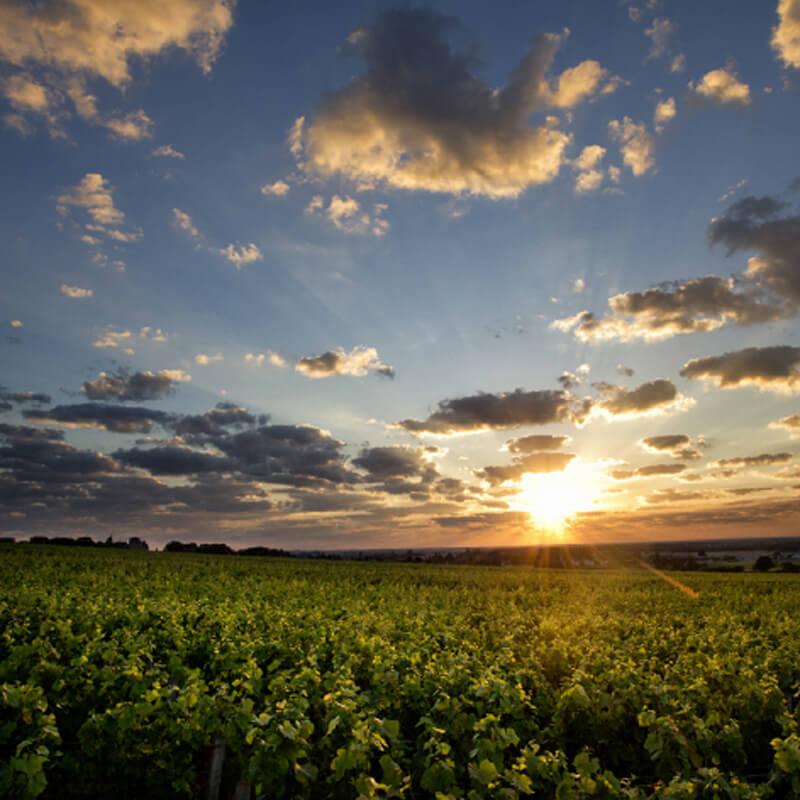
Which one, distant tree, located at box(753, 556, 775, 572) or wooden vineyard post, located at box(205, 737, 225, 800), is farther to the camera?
distant tree, located at box(753, 556, 775, 572)

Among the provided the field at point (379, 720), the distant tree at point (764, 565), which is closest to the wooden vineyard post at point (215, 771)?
the field at point (379, 720)

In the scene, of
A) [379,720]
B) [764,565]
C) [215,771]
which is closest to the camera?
[379,720]

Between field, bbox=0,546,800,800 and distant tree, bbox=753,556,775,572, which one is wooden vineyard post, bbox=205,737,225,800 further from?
distant tree, bbox=753,556,775,572

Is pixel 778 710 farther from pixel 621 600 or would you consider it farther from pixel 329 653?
pixel 621 600

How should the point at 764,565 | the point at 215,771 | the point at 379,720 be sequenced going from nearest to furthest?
1. the point at 379,720
2. the point at 215,771
3. the point at 764,565

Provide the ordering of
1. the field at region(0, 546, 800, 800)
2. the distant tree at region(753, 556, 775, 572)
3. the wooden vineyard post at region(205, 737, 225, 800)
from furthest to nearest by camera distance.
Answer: the distant tree at region(753, 556, 775, 572), the wooden vineyard post at region(205, 737, 225, 800), the field at region(0, 546, 800, 800)

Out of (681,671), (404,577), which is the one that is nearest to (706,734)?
(681,671)

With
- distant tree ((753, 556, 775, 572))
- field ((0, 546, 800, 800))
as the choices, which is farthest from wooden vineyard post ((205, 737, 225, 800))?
distant tree ((753, 556, 775, 572))

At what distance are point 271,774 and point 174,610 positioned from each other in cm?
1002

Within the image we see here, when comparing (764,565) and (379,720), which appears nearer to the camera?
(379,720)

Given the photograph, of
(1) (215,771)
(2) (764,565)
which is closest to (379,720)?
(1) (215,771)

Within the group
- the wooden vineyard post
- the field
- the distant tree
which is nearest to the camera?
the field

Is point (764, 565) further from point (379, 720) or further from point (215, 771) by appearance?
point (215, 771)

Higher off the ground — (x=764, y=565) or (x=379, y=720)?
(x=379, y=720)
